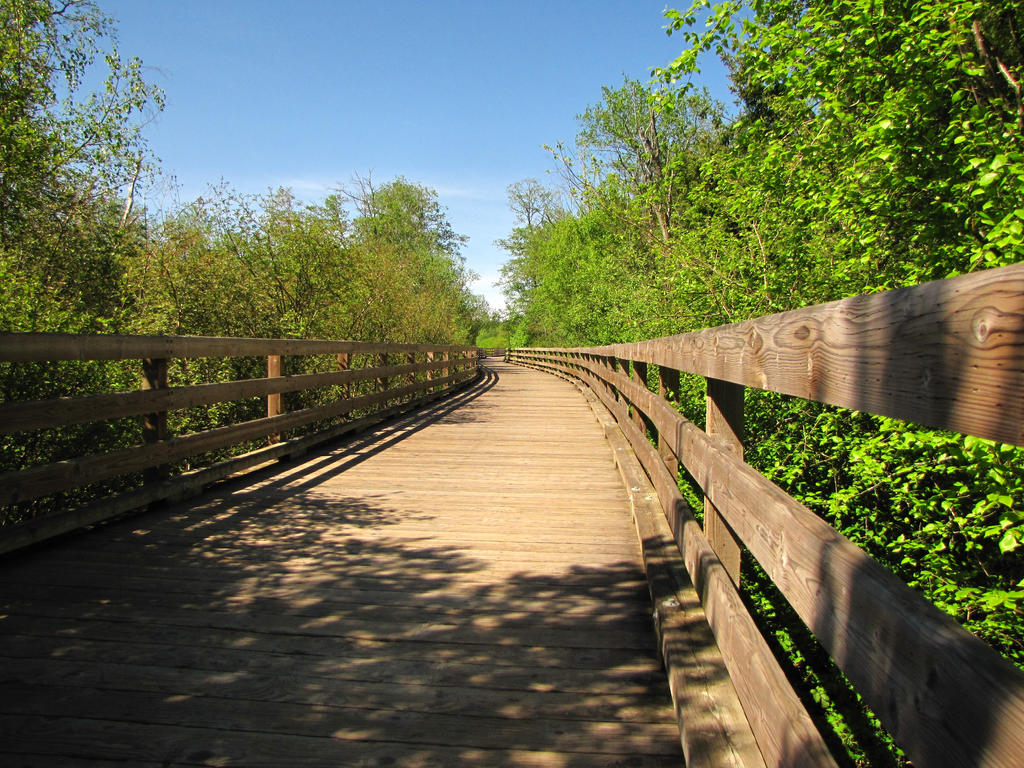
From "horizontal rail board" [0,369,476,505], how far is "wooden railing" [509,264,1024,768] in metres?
3.08

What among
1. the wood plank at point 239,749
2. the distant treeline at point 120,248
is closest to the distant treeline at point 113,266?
the distant treeline at point 120,248

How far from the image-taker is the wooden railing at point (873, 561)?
27.0 inches

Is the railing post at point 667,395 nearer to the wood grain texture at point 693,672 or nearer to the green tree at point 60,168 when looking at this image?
the wood grain texture at point 693,672

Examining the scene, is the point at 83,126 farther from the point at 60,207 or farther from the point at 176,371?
the point at 176,371

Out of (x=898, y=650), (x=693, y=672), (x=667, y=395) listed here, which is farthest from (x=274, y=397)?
(x=898, y=650)

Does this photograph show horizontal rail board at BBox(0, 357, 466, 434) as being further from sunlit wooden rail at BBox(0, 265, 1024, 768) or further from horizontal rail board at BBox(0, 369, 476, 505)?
horizontal rail board at BBox(0, 369, 476, 505)

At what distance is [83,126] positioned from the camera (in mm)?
10445

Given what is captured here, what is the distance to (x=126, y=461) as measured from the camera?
12.2ft

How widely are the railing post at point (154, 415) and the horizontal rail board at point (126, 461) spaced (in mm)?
67

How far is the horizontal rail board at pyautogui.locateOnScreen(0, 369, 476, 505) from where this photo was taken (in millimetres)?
2984

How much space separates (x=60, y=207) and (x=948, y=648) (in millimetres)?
13246

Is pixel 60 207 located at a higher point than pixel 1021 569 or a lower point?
higher

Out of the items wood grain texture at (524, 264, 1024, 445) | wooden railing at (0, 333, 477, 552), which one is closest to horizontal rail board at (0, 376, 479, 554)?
wooden railing at (0, 333, 477, 552)

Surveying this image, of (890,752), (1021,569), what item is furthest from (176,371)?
(1021,569)
